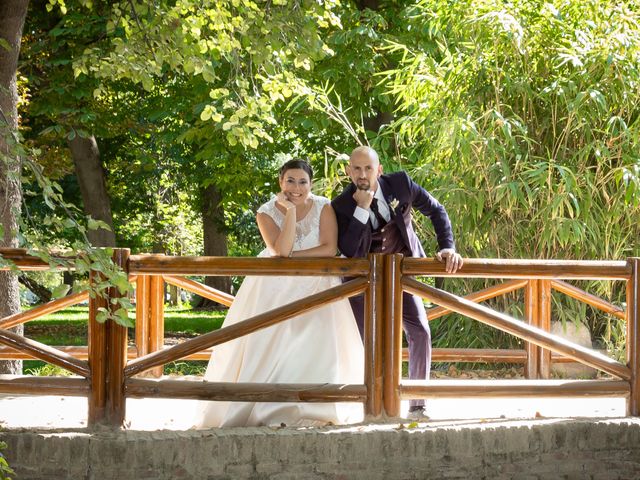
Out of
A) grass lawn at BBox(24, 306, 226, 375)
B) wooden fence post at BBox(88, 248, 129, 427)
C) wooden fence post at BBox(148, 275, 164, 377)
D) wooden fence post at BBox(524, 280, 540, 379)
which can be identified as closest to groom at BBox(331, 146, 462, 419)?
wooden fence post at BBox(88, 248, 129, 427)

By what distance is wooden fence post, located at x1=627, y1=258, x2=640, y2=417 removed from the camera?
5414 millimetres

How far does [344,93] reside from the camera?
11.9 meters

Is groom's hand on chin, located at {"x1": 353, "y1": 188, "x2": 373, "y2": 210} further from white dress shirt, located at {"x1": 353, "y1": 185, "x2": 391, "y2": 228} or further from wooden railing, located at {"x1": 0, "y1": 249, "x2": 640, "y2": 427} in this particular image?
wooden railing, located at {"x1": 0, "y1": 249, "x2": 640, "y2": 427}

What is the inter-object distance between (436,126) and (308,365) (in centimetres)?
398

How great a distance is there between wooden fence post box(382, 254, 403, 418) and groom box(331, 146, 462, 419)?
1.09 feet

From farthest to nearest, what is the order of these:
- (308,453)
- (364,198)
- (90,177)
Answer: (90,177) < (364,198) < (308,453)

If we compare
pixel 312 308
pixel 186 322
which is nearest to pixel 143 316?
pixel 312 308

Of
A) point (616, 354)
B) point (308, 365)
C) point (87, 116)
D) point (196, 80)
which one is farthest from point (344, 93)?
point (308, 365)

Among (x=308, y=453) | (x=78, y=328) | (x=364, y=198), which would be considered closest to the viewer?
(x=308, y=453)

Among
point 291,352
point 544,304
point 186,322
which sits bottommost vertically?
point 291,352

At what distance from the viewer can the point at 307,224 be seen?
5.63 metres

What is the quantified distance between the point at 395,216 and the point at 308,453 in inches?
55.5

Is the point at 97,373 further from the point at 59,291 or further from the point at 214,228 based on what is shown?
the point at 214,228

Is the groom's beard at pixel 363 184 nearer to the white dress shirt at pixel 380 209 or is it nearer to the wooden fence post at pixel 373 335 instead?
the white dress shirt at pixel 380 209
